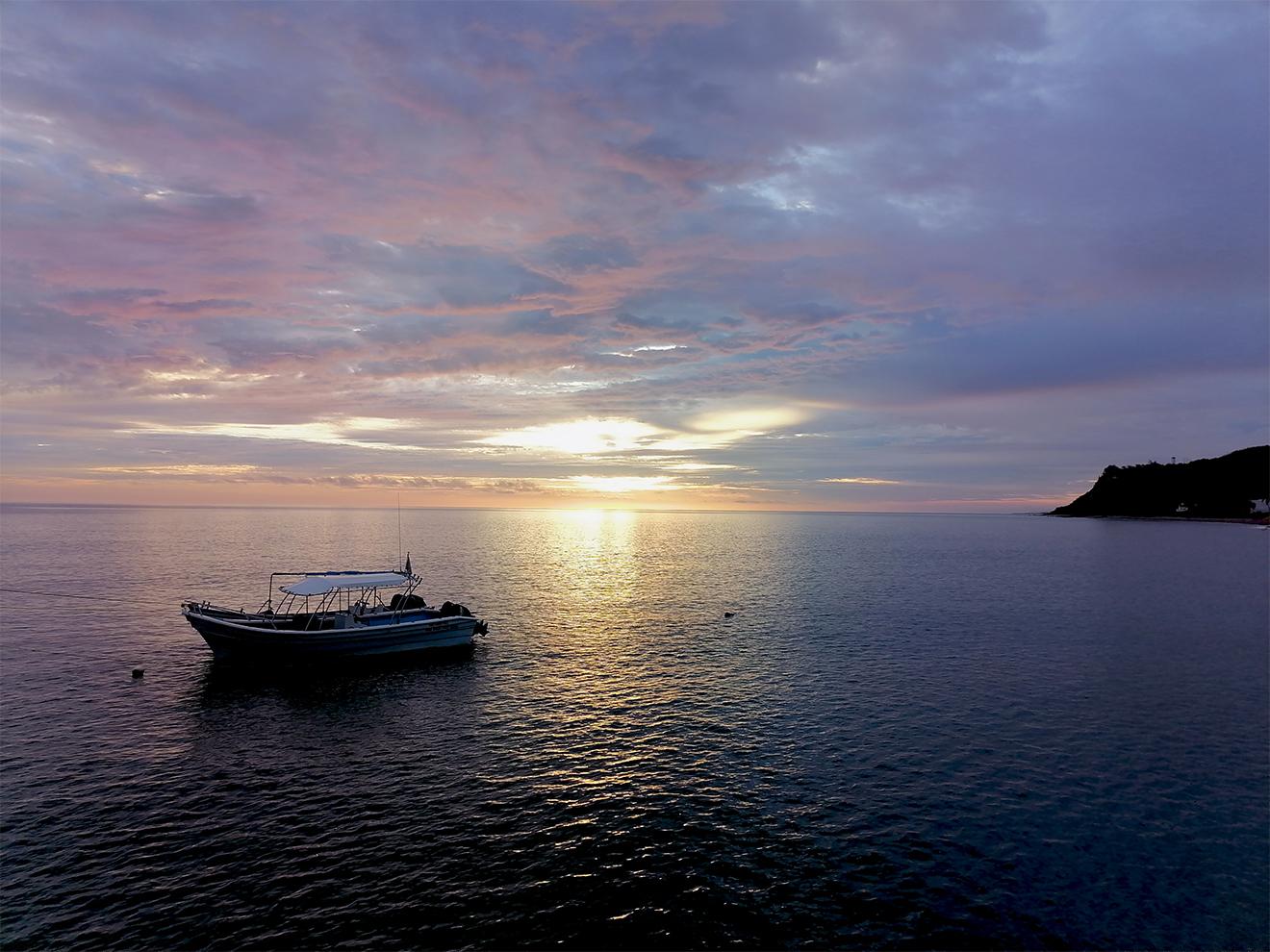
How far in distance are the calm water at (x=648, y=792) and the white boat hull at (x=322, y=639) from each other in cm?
287

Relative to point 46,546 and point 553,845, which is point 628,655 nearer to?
point 553,845

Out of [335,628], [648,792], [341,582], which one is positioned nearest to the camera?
[648,792]

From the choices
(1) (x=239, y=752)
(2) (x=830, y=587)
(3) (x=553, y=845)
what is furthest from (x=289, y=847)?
(2) (x=830, y=587)

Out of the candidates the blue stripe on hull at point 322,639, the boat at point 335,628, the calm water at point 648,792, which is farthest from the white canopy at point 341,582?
the calm water at point 648,792

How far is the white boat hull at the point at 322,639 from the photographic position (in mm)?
59844

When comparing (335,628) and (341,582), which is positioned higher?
(341,582)

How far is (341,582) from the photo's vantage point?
64.8m

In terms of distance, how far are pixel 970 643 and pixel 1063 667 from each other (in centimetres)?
1053

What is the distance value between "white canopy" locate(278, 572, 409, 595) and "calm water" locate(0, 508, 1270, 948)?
851cm

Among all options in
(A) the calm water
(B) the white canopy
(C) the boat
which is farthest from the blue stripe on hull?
(B) the white canopy

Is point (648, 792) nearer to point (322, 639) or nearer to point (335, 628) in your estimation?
point (322, 639)

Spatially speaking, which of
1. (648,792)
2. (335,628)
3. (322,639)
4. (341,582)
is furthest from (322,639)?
(648,792)

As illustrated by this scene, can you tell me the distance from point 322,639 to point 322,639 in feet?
0.43

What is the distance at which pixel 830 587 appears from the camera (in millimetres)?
116688
